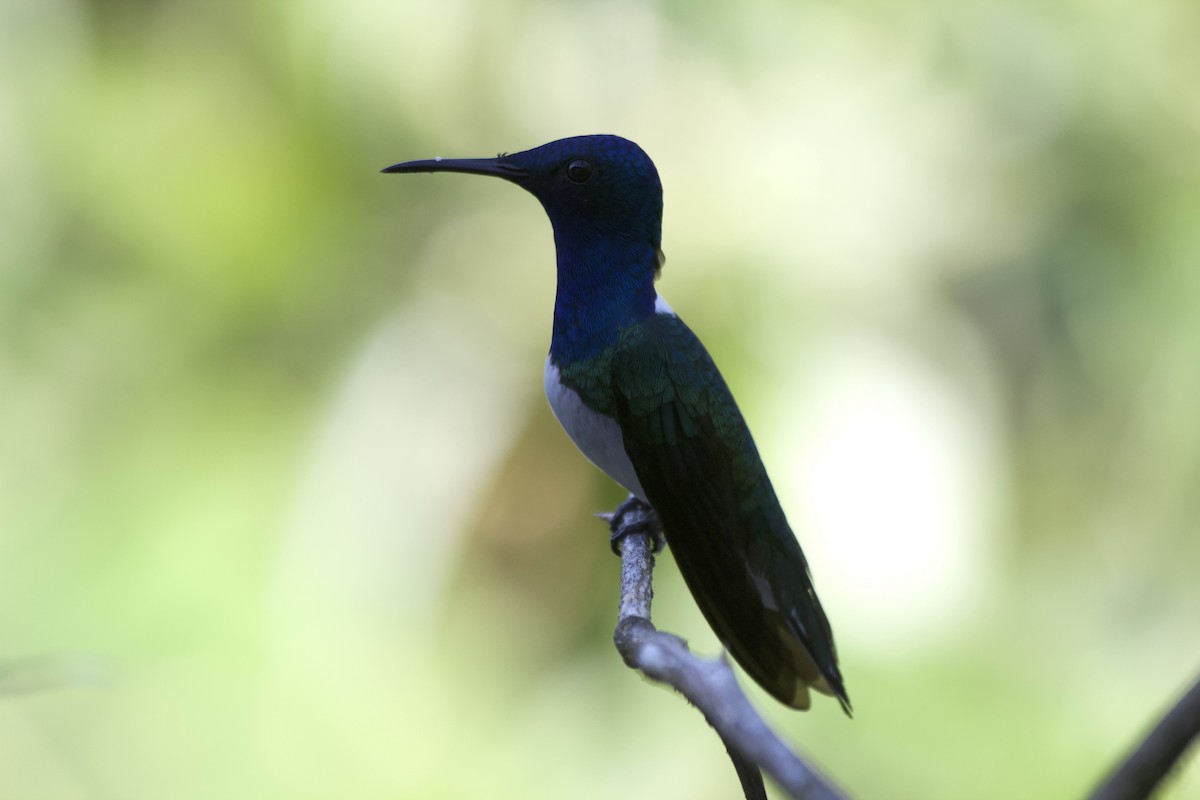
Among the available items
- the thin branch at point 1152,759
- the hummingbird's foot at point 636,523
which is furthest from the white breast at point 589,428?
the thin branch at point 1152,759

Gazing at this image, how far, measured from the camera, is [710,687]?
820 millimetres

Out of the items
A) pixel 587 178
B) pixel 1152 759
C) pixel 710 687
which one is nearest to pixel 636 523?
pixel 587 178

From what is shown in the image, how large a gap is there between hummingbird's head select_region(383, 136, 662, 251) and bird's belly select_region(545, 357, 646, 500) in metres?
0.21

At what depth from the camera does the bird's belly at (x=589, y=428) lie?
149 centimetres

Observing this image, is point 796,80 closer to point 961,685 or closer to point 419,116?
point 419,116

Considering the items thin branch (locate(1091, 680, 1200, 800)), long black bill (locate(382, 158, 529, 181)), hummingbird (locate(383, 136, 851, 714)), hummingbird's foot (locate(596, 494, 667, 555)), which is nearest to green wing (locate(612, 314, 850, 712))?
hummingbird (locate(383, 136, 851, 714))

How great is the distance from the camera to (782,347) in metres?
4.44

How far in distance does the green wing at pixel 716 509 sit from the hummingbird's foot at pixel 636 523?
0.15 metres

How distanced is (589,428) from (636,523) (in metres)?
0.23

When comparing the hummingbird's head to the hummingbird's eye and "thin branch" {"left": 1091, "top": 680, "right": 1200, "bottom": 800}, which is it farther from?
"thin branch" {"left": 1091, "top": 680, "right": 1200, "bottom": 800}

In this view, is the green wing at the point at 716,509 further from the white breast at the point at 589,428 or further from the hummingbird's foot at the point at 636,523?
the hummingbird's foot at the point at 636,523

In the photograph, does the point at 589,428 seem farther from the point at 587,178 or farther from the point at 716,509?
the point at 587,178

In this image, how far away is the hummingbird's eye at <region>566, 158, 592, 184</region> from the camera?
61.7 inches

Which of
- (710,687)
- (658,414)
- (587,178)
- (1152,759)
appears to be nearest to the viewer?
(1152,759)
